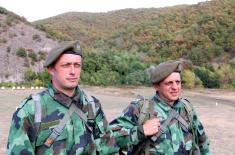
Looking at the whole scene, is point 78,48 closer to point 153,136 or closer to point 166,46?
point 153,136

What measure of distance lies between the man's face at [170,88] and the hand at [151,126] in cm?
Answer: 28

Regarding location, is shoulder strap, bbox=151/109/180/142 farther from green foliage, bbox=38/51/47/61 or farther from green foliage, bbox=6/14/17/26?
green foliage, bbox=6/14/17/26

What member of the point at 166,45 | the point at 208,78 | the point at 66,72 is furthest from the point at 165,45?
the point at 66,72

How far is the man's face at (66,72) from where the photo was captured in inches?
124

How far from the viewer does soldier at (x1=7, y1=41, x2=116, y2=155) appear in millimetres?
2996

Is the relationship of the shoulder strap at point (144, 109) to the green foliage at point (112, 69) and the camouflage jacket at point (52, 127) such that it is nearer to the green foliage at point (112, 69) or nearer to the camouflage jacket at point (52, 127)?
the camouflage jacket at point (52, 127)

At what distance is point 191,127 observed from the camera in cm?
390

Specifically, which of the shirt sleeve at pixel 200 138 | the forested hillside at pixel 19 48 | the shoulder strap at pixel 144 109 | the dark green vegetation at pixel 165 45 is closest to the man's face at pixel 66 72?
the shoulder strap at pixel 144 109

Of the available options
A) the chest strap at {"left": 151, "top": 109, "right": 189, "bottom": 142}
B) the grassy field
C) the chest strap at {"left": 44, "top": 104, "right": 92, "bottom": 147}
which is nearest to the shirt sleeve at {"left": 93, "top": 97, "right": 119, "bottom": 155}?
the chest strap at {"left": 44, "top": 104, "right": 92, "bottom": 147}

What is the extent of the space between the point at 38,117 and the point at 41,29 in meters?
51.4

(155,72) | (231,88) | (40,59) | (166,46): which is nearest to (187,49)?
(166,46)

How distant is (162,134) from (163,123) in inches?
3.4

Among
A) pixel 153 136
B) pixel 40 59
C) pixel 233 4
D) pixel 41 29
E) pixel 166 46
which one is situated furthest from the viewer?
pixel 233 4

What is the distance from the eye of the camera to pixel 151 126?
144 inches
